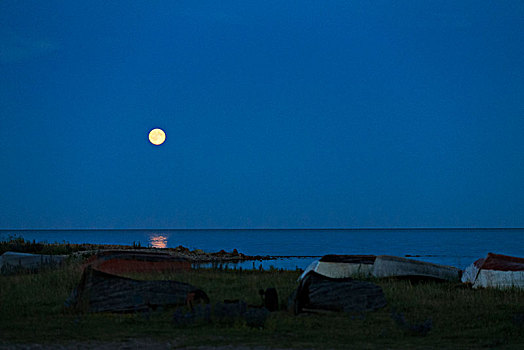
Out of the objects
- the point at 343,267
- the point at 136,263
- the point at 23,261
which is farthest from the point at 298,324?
the point at 23,261

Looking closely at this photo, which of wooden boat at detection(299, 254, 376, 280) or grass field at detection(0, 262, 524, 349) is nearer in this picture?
grass field at detection(0, 262, 524, 349)

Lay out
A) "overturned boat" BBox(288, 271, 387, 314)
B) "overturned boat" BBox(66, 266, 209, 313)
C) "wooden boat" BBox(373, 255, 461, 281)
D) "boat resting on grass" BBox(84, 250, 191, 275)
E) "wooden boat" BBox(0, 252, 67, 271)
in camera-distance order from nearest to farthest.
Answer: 1. "overturned boat" BBox(66, 266, 209, 313)
2. "overturned boat" BBox(288, 271, 387, 314)
3. "wooden boat" BBox(373, 255, 461, 281)
4. "boat resting on grass" BBox(84, 250, 191, 275)
5. "wooden boat" BBox(0, 252, 67, 271)

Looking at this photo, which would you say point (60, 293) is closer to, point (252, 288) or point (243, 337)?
point (252, 288)

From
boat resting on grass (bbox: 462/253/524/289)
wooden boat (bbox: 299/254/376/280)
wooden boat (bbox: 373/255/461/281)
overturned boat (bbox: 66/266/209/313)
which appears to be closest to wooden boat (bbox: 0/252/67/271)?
overturned boat (bbox: 66/266/209/313)

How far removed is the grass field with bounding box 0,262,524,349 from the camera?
351 inches

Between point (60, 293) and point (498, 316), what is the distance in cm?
1038

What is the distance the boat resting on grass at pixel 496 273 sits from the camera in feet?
58.0

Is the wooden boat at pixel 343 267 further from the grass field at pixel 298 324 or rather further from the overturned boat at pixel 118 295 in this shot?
the overturned boat at pixel 118 295

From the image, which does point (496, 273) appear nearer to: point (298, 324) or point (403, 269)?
point (403, 269)

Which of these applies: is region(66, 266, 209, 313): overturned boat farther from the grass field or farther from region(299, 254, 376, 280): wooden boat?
region(299, 254, 376, 280): wooden boat

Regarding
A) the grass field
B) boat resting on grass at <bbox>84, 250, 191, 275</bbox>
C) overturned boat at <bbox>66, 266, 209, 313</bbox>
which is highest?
boat resting on grass at <bbox>84, 250, 191, 275</bbox>

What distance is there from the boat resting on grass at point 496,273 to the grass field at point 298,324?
304cm

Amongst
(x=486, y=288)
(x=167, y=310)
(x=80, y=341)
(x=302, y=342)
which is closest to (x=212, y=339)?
(x=302, y=342)

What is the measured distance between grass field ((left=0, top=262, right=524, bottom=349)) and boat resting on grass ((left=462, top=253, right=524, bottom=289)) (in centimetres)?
304
